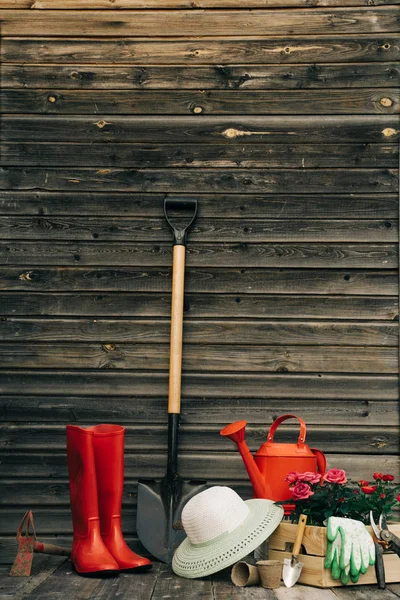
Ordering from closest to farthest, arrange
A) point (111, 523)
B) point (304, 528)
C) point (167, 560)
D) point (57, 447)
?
point (304, 528), point (111, 523), point (167, 560), point (57, 447)

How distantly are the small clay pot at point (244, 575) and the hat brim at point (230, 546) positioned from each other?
0.04 metres

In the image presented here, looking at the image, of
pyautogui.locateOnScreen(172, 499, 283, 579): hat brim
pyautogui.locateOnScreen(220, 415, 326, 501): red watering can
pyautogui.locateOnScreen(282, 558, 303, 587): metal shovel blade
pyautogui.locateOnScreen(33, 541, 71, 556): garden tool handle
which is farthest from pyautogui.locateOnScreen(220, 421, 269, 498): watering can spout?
pyautogui.locateOnScreen(33, 541, 71, 556): garden tool handle

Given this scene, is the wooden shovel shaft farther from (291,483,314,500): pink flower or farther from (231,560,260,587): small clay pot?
(231,560,260,587): small clay pot

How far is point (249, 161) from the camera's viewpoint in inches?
139

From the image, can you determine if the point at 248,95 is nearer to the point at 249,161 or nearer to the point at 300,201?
the point at 249,161

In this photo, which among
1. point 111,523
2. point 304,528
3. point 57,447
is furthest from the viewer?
point 57,447

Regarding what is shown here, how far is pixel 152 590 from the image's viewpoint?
2410 mm

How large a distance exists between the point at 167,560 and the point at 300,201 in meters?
1.75

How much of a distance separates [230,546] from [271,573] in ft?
0.57

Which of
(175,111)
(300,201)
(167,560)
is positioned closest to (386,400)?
(300,201)

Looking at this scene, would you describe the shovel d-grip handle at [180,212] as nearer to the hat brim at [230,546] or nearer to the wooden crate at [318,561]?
the hat brim at [230,546]

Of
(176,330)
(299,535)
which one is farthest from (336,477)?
(176,330)

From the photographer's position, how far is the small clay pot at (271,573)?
240cm

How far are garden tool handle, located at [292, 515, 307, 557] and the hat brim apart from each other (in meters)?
0.08
